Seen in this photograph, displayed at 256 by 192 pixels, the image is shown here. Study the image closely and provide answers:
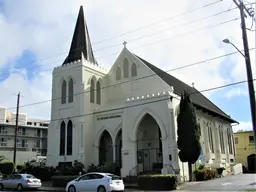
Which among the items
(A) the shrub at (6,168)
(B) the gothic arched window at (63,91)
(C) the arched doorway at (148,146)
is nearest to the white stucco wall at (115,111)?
(B) the gothic arched window at (63,91)

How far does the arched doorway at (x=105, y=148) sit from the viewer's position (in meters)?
34.0

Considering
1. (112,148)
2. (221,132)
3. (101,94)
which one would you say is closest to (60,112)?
(101,94)

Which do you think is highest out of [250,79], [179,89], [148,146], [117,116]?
[179,89]

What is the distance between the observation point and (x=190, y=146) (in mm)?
25391

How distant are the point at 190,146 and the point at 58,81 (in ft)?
61.6

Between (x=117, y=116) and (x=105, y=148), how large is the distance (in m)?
4.42

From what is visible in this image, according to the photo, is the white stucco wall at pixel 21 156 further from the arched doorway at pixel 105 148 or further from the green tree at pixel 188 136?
the green tree at pixel 188 136

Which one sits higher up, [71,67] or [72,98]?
[71,67]

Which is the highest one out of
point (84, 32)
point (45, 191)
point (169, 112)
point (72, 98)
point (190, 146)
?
point (84, 32)

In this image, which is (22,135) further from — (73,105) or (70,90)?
(73,105)

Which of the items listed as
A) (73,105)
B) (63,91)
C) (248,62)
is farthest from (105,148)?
(248,62)

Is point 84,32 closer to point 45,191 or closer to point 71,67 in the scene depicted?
point 71,67

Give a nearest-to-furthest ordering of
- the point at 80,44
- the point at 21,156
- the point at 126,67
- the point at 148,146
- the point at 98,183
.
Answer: the point at 98,183 < the point at 148,146 < the point at 126,67 < the point at 80,44 < the point at 21,156

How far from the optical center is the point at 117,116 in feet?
107
